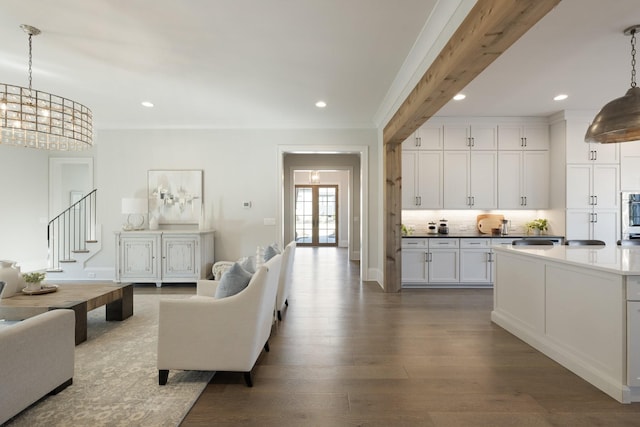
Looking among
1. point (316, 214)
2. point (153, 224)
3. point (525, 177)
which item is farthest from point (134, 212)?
point (316, 214)

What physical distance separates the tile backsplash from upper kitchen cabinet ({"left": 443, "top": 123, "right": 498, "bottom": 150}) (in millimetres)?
1151

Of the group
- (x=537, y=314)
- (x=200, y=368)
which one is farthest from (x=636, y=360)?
(x=200, y=368)

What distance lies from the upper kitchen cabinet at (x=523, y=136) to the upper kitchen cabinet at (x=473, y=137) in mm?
135

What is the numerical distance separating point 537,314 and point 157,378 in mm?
3339

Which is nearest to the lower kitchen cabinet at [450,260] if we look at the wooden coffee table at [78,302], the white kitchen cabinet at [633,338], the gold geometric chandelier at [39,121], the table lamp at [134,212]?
the white kitchen cabinet at [633,338]

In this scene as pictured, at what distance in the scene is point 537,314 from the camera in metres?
3.07

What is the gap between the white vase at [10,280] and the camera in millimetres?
3143

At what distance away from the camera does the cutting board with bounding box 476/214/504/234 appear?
581 centimetres

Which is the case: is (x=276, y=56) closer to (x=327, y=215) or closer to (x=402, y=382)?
(x=402, y=382)

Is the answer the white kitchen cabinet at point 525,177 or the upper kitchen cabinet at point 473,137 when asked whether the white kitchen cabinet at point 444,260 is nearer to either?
the white kitchen cabinet at point 525,177

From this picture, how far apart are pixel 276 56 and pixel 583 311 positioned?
11.8 ft

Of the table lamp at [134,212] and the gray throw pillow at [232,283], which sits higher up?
the table lamp at [134,212]

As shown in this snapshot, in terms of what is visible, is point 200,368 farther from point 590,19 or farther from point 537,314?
point 590,19

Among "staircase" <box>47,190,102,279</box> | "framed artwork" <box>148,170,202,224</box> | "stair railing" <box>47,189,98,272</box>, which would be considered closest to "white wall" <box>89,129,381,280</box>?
"framed artwork" <box>148,170,202,224</box>
